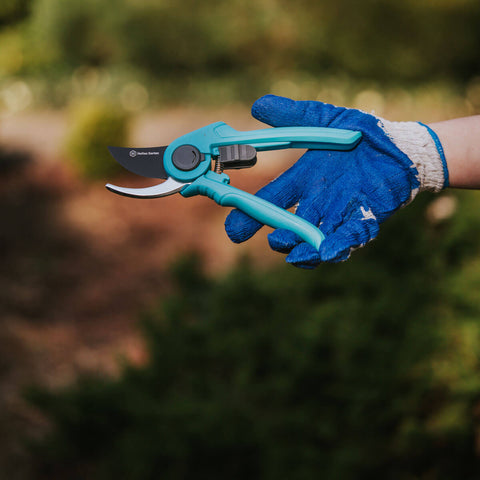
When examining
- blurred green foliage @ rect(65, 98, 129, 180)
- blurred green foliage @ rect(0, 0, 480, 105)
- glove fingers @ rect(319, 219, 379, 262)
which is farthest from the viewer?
blurred green foliage @ rect(0, 0, 480, 105)

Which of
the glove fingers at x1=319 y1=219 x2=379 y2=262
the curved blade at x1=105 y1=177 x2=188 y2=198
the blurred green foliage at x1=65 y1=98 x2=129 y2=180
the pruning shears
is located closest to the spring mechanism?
the pruning shears

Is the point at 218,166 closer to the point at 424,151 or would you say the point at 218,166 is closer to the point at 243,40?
the point at 424,151

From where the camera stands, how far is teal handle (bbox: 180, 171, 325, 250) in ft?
4.46

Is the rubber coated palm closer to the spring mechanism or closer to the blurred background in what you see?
the spring mechanism

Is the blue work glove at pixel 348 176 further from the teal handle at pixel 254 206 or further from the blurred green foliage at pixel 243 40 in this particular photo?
the blurred green foliage at pixel 243 40

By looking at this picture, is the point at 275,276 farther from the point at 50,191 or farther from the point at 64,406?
the point at 50,191

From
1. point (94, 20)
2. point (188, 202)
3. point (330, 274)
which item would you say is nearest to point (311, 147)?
point (330, 274)

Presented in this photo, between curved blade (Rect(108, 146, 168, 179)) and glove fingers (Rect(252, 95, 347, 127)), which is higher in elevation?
glove fingers (Rect(252, 95, 347, 127))

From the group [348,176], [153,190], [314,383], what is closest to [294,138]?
[348,176]

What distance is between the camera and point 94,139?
22.9 ft

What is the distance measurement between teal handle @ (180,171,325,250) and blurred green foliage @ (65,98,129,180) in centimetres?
581

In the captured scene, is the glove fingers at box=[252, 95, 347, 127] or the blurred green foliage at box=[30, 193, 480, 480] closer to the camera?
the glove fingers at box=[252, 95, 347, 127]

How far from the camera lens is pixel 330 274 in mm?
2805

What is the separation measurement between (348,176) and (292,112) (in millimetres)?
275
